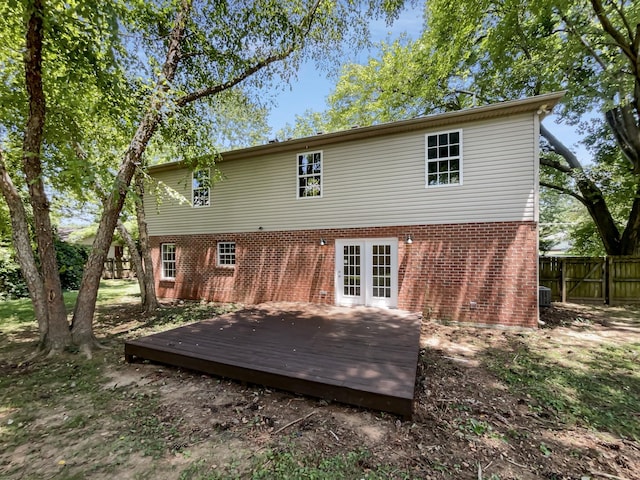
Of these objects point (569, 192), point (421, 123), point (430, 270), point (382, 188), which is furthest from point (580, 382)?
point (569, 192)

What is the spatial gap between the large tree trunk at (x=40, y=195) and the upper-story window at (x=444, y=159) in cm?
760

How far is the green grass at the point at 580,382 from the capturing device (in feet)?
10.1

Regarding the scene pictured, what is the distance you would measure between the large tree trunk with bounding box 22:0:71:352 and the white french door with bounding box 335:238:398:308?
599cm

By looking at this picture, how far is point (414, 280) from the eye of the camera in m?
7.18

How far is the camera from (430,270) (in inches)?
277

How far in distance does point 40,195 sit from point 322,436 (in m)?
6.05

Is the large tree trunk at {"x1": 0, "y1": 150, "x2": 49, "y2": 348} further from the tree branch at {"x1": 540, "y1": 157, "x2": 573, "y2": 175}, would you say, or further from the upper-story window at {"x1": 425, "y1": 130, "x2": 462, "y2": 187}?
the tree branch at {"x1": 540, "y1": 157, "x2": 573, "y2": 175}

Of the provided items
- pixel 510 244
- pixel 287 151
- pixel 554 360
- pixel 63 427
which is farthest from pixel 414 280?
pixel 63 427

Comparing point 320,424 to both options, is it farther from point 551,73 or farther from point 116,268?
point 116,268

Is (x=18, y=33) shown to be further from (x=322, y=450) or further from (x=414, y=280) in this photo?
(x=414, y=280)

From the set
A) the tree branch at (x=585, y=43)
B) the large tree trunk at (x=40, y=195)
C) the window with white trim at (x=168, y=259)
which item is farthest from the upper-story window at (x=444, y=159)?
the window with white trim at (x=168, y=259)

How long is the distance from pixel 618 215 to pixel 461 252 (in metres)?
13.1

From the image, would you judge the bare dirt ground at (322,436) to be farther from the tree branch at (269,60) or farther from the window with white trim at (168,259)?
the window with white trim at (168,259)

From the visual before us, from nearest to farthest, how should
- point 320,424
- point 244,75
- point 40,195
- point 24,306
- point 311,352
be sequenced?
point 320,424, point 311,352, point 40,195, point 244,75, point 24,306
